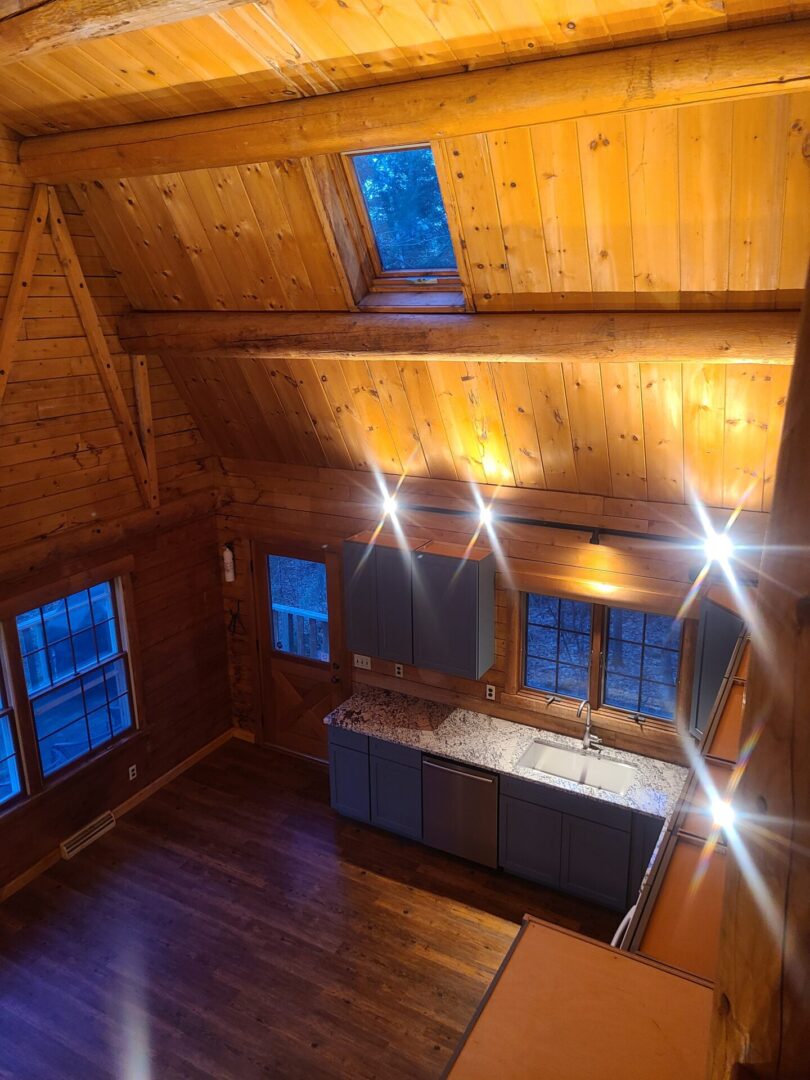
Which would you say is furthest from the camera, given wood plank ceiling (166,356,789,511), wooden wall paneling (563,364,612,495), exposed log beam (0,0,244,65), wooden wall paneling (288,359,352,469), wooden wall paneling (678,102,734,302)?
wooden wall paneling (288,359,352,469)

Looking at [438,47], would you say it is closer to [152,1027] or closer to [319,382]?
[319,382]

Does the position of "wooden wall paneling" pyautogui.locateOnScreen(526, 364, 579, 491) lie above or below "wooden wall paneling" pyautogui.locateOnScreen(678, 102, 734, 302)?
below

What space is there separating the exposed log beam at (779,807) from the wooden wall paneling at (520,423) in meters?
3.51

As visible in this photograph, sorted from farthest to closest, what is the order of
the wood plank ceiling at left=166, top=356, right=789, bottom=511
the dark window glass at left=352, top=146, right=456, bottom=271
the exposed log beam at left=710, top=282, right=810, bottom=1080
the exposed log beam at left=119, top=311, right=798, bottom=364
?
the wood plank ceiling at left=166, top=356, right=789, bottom=511, the dark window glass at left=352, top=146, right=456, bottom=271, the exposed log beam at left=119, top=311, right=798, bottom=364, the exposed log beam at left=710, top=282, right=810, bottom=1080

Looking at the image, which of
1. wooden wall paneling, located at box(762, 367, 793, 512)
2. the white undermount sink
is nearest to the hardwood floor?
the white undermount sink

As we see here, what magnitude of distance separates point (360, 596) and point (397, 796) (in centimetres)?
137

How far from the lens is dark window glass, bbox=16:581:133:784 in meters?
5.00

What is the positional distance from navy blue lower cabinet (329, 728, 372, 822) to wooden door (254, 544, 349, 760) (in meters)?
0.69

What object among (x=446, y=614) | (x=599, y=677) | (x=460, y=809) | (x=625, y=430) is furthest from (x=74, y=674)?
(x=625, y=430)

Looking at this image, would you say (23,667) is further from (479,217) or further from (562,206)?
(562,206)

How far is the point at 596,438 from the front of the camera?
14.1 feet

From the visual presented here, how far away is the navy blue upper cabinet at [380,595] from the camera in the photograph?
519 cm

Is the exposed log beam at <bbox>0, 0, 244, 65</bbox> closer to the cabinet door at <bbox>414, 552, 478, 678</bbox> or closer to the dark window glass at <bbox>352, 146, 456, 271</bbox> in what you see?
the dark window glass at <bbox>352, 146, 456, 271</bbox>

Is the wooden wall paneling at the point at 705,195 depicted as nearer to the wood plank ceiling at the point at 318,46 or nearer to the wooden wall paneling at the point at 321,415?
the wood plank ceiling at the point at 318,46
